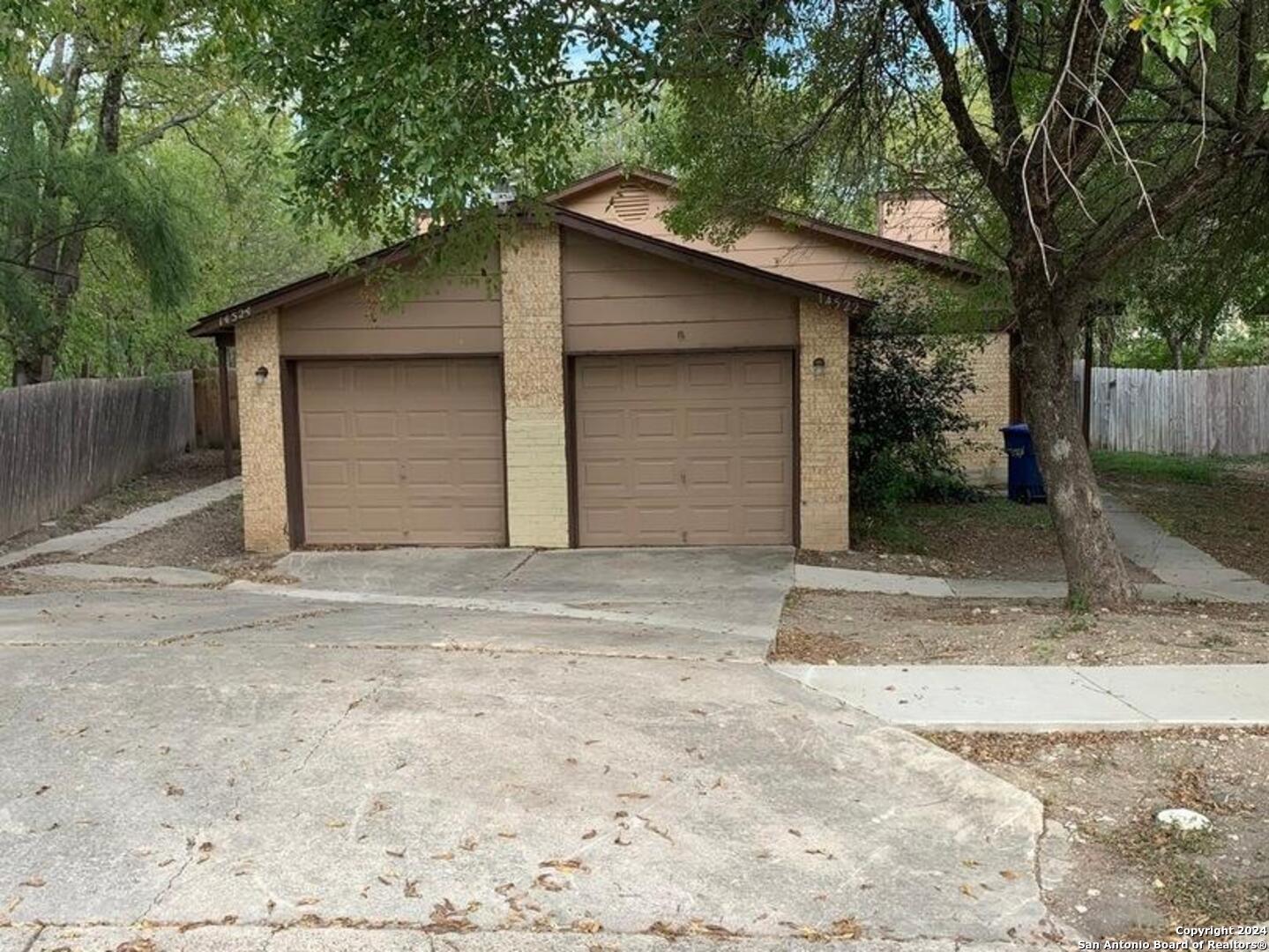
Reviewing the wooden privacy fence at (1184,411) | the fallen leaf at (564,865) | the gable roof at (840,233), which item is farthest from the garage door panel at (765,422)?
the wooden privacy fence at (1184,411)

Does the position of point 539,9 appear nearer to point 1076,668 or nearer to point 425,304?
point 425,304

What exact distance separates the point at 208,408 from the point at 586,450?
15.1 m

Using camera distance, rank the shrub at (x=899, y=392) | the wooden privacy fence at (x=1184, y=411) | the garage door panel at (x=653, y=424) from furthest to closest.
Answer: the wooden privacy fence at (x=1184, y=411) < the shrub at (x=899, y=392) < the garage door panel at (x=653, y=424)

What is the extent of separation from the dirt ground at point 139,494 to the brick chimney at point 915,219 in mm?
11257

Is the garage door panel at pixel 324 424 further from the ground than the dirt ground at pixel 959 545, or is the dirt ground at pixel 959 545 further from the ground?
the garage door panel at pixel 324 424

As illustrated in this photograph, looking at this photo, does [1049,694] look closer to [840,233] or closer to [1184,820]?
[1184,820]

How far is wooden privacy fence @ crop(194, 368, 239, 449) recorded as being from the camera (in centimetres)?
2531

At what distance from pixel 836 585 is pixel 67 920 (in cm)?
835

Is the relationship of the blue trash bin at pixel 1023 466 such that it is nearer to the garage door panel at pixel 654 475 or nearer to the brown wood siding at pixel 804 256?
the brown wood siding at pixel 804 256

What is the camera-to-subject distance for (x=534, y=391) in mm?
13266

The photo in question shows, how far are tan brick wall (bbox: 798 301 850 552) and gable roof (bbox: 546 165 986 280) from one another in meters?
1.94

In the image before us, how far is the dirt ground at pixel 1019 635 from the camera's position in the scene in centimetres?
737

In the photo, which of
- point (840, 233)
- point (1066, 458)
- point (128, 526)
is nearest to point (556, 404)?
point (1066, 458)

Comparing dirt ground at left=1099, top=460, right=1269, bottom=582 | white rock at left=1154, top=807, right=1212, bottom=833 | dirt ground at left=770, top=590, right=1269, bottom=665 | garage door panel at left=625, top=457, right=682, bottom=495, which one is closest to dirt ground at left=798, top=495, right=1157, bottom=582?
dirt ground at left=1099, top=460, right=1269, bottom=582
